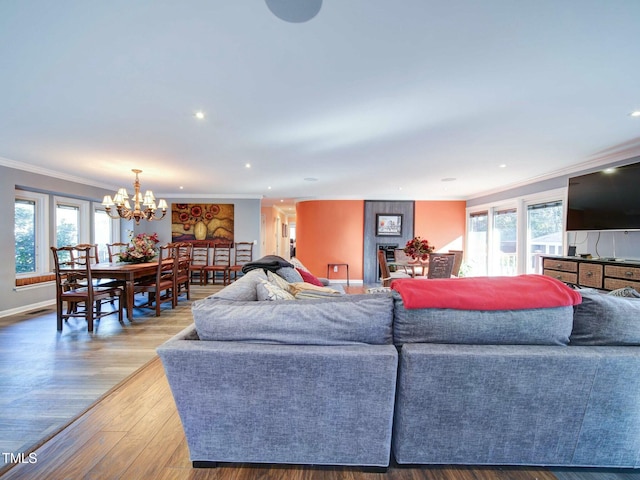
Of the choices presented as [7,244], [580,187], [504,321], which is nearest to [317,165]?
[504,321]

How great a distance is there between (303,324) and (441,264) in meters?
3.32

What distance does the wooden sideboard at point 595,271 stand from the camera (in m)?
2.62

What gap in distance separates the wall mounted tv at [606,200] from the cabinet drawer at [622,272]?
59 centimetres

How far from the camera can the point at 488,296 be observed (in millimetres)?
1280

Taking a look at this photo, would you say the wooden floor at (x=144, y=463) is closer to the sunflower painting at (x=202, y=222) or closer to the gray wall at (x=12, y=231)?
the gray wall at (x=12, y=231)

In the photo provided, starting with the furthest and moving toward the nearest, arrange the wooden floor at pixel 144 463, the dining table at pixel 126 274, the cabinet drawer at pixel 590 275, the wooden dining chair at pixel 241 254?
the wooden dining chair at pixel 241 254 < the dining table at pixel 126 274 < the cabinet drawer at pixel 590 275 < the wooden floor at pixel 144 463

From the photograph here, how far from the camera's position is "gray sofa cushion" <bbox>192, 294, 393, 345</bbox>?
126 cm

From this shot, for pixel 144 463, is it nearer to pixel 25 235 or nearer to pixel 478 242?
pixel 25 235

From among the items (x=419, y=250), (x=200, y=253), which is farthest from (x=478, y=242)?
(x=200, y=253)

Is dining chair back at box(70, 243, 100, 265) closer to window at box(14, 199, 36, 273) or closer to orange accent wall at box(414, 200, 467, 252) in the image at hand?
window at box(14, 199, 36, 273)

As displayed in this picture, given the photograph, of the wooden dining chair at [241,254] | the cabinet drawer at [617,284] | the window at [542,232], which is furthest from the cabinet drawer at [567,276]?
the wooden dining chair at [241,254]

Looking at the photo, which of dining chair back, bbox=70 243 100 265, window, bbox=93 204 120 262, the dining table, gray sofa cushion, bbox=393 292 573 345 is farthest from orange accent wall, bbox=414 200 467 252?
window, bbox=93 204 120 262

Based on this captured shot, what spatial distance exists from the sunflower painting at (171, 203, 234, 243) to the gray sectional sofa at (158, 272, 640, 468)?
5968 millimetres

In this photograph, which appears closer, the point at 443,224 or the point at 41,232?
the point at 41,232
